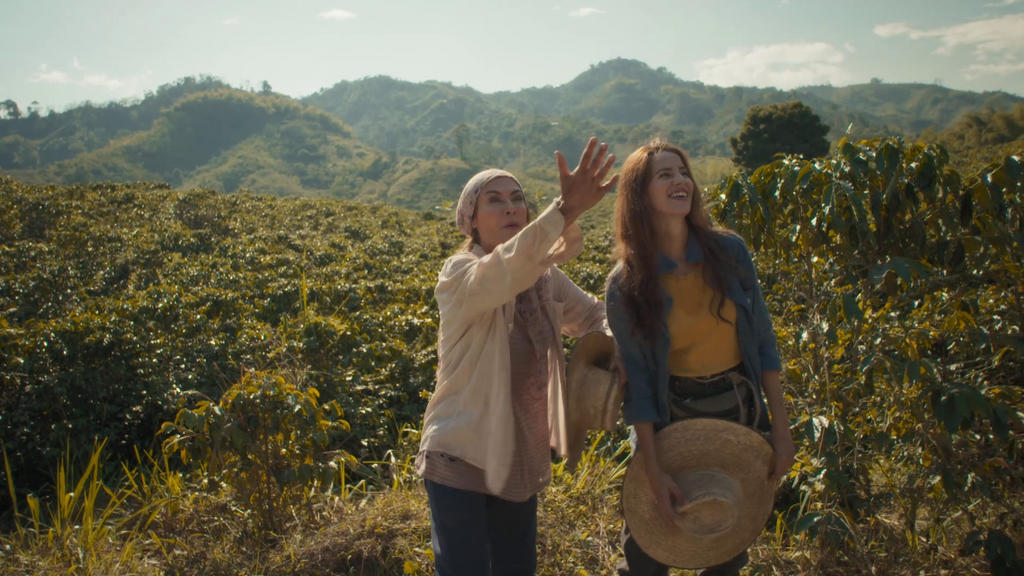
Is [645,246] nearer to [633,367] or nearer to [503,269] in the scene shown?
[633,367]

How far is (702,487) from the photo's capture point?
171 cm

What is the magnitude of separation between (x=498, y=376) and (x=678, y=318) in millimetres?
490

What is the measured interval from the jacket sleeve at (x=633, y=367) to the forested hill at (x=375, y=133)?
3652 cm

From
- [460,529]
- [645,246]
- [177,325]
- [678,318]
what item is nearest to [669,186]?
A: [645,246]

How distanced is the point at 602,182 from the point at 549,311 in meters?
0.47

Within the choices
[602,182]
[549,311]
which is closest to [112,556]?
[549,311]

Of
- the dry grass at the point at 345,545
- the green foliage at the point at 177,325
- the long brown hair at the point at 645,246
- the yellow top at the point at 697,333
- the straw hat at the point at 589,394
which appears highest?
the long brown hair at the point at 645,246

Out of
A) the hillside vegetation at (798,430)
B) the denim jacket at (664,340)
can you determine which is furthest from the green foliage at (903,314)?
the denim jacket at (664,340)

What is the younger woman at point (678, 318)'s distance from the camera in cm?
172

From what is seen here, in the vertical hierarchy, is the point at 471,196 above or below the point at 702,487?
above

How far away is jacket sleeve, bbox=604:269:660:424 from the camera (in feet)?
5.62

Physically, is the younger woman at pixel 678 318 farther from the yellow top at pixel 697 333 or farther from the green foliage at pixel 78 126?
the green foliage at pixel 78 126

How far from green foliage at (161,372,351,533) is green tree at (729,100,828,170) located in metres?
28.1

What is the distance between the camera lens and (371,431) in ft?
14.1
